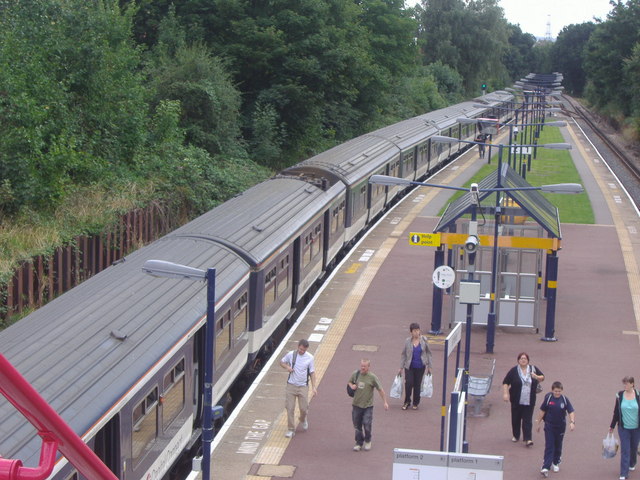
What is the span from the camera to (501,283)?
17766 mm

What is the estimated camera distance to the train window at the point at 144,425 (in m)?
9.38

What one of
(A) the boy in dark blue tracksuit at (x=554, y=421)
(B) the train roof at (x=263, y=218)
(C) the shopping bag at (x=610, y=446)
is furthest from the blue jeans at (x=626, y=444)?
(B) the train roof at (x=263, y=218)

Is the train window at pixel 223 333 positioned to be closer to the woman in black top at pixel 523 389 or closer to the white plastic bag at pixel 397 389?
the white plastic bag at pixel 397 389

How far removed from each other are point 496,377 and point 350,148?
15.1 metres

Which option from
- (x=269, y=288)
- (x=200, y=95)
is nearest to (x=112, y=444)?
(x=269, y=288)

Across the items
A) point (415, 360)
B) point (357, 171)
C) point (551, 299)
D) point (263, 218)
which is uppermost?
point (357, 171)

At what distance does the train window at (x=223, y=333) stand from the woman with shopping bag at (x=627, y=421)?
537cm

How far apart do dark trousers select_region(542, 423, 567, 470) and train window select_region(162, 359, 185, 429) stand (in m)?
4.72

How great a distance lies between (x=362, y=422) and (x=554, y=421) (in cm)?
256

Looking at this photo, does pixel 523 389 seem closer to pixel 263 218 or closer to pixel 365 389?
pixel 365 389

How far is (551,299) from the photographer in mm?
17156

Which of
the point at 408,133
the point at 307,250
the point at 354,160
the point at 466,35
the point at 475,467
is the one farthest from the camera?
the point at 466,35

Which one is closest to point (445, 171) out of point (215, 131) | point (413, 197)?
point (413, 197)

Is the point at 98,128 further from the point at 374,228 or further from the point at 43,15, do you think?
the point at 374,228
